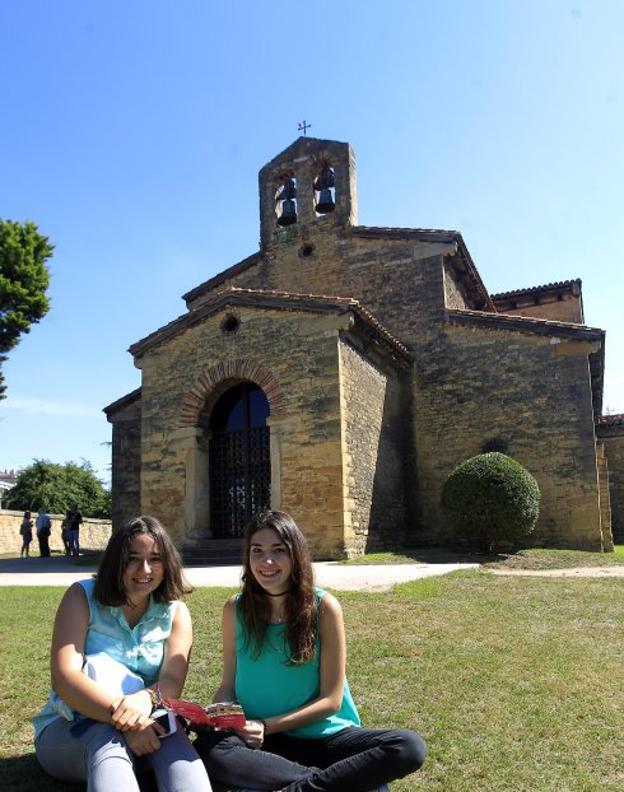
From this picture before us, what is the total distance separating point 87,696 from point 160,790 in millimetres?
478

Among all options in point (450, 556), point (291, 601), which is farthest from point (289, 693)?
point (450, 556)

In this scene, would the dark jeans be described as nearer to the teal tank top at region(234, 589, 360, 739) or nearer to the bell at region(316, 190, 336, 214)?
the teal tank top at region(234, 589, 360, 739)

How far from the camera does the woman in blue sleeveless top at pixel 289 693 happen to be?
2666 millimetres

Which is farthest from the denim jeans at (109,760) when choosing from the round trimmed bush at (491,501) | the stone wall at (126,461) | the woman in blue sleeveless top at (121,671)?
the stone wall at (126,461)

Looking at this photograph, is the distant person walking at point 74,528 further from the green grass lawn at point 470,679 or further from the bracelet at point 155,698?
the bracelet at point 155,698

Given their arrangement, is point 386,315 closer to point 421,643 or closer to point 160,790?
point 421,643

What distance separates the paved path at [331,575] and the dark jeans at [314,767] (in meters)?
4.97

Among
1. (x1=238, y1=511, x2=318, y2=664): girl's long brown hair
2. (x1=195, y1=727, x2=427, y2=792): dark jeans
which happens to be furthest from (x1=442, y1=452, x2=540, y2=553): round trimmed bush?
(x1=195, y1=727, x2=427, y2=792): dark jeans

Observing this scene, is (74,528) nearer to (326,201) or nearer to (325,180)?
(326,201)

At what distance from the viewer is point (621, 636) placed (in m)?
6.00

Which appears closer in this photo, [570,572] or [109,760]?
[109,760]

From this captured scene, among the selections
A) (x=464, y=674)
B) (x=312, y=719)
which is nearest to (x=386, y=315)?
(x=464, y=674)

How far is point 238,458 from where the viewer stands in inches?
545

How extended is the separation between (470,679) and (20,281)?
67.0 ft
